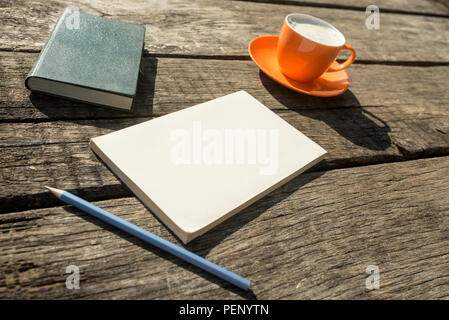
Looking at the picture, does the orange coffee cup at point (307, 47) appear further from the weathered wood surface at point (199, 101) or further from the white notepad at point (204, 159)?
the white notepad at point (204, 159)

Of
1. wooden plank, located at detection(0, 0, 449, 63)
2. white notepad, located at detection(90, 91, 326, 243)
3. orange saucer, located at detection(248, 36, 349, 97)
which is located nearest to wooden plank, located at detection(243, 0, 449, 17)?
wooden plank, located at detection(0, 0, 449, 63)

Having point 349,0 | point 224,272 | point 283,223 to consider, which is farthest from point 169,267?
point 349,0

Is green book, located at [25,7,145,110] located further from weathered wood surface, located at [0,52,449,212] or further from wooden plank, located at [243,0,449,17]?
wooden plank, located at [243,0,449,17]

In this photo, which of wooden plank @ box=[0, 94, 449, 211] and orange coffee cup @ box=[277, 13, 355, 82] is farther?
orange coffee cup @ box=[277, 13, 355, 82]

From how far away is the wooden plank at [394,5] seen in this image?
57.0 inches

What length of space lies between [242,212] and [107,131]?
0.30 meters

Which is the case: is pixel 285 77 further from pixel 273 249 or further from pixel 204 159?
pixel 273 249

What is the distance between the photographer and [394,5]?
1.64m

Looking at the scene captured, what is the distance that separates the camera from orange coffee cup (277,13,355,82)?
870mm

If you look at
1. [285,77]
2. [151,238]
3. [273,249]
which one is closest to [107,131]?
[151,238]

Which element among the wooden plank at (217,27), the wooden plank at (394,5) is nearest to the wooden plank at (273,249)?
the wooden plank at (217,27)

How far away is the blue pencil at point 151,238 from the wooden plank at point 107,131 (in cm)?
4

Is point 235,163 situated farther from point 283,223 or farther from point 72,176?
point 72,176

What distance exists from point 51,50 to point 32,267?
46 cm
